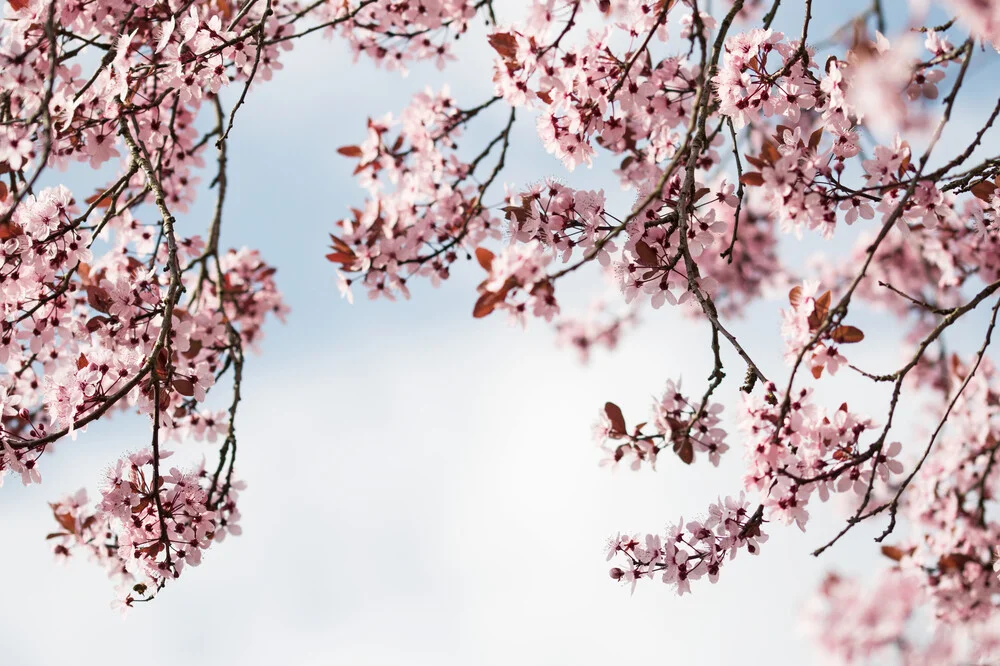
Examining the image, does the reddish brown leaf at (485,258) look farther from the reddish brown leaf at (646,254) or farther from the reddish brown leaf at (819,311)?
the reddish brown leaf at (819,311)

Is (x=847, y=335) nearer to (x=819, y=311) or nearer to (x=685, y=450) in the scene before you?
(x=819, y=311)

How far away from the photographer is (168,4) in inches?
136

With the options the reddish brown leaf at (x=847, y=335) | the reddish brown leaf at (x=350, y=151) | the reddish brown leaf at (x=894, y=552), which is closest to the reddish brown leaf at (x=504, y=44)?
the reddish brown leaf at (x=847, y=335)

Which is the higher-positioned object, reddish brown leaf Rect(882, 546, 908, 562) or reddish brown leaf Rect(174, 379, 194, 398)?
reddish brown leaf Rect(174, 379, 194, 398)

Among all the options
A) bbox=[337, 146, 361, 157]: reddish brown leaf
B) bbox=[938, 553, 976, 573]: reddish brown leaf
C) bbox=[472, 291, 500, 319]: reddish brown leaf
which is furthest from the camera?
bbox=[337, 146, 361, 157]: reddish brown leaf

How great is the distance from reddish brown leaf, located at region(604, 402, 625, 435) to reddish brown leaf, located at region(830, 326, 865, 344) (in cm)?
75

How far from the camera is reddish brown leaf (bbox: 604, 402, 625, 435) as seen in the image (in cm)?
268

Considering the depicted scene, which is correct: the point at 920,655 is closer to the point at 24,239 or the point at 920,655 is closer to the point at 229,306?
the point at 229,306

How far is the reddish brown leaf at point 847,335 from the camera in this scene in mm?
2500

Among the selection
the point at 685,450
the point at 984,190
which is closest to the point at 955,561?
the point at 984,190

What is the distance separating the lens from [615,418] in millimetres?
2688

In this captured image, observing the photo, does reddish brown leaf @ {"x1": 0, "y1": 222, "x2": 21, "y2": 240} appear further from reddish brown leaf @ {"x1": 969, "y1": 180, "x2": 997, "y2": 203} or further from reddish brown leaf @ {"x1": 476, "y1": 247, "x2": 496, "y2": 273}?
reddish brown leaf @ {"x1": 969, "y1": 180, "x2": 997, "y2": 203}

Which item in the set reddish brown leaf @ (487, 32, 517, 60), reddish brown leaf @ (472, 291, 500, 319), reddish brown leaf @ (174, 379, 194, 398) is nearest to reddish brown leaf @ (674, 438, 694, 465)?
reddish brown leaf @ (472, 291, 500, 319)

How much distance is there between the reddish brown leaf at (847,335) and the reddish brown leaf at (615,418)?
752mm
